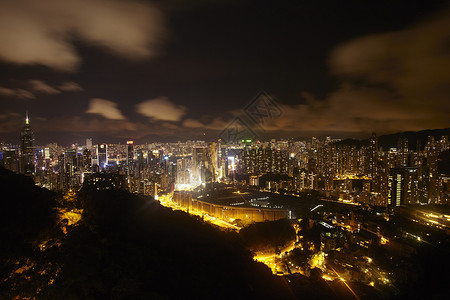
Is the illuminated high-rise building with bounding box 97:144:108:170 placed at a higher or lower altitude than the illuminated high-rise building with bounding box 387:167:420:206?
higher

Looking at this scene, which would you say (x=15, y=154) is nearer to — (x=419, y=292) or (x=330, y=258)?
(x=330, y=258)

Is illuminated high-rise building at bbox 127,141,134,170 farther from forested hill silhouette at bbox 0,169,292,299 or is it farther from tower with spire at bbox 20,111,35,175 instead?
forested hill silhouette at bbox 0,169,292,299

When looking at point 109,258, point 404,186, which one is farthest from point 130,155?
point 109,258

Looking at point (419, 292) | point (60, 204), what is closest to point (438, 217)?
point (419, 292)

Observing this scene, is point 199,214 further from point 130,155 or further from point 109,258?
point 109,258

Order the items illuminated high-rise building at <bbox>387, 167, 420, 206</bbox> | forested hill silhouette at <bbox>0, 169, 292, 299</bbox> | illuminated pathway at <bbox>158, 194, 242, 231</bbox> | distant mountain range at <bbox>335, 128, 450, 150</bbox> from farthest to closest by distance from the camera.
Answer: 1. distant mountain range at <bbox>335, 128, 450, 150</bbox>
2. illuminated high-rise building at <bbox>387, 167, 420, 206</bbox>
3. illuminated pathway at <bbox>158, 194, 242, 231</bbox>
4. forested hill silhouette at <bbox>0, 169, 292, 299</bbox>

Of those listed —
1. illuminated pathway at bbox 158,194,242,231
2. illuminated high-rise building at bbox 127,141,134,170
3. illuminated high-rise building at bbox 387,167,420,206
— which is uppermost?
illuminated high-rise building at bbox 127,141,134,170

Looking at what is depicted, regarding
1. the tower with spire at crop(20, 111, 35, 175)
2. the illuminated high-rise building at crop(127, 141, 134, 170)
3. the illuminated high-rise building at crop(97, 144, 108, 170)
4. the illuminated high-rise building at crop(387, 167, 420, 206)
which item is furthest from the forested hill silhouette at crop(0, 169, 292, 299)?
the illuminated high-rise building at crop(97, 144, 108, 170)
